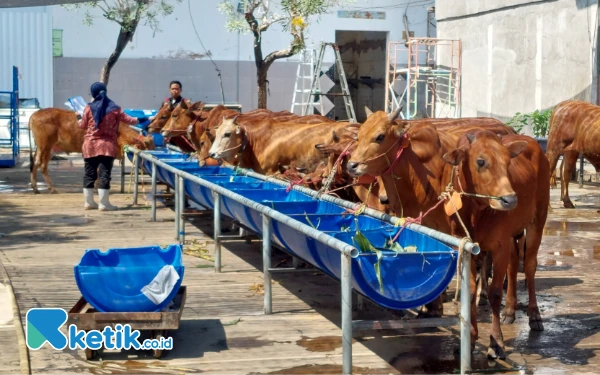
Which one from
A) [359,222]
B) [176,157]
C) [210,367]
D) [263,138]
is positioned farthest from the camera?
[176,157]

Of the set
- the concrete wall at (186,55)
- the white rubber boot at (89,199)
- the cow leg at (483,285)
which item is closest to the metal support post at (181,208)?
the white rubber boot at (89,199)

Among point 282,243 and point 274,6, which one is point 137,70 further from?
point 282,243

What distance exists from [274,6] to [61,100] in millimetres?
7502

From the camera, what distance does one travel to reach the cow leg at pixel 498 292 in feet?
23.7

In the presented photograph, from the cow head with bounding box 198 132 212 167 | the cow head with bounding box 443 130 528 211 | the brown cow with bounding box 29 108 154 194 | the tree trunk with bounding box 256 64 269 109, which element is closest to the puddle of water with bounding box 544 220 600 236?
the cow head with bounding box 198 132 212 167

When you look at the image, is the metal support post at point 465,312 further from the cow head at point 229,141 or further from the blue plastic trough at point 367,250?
the cow head at point 229,141

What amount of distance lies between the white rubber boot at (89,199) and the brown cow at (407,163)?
8420mm

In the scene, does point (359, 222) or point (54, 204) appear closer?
point (359, 222)

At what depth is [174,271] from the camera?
7320mm

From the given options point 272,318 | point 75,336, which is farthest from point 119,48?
point 75,336

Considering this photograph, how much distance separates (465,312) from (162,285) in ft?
7.58

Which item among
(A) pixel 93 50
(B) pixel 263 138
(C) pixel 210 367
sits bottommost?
(C) pixel 210 367

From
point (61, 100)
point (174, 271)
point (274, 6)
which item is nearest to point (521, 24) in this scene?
point (274, 6)

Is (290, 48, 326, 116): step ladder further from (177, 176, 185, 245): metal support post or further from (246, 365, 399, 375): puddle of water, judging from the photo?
(246, 365, 399, 375): puddle of water
